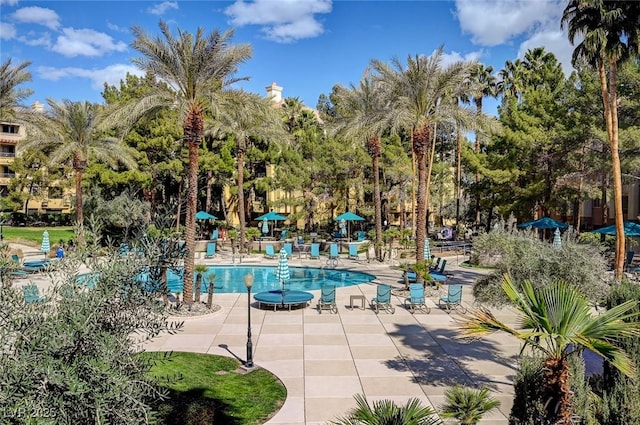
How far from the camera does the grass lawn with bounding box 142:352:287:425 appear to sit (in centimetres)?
879

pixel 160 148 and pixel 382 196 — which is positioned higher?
pixel 160 148

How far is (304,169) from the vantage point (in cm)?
4038

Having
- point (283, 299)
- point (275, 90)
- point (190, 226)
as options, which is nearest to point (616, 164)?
point (283, 299)

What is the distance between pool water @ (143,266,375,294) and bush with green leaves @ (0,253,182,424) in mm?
15450

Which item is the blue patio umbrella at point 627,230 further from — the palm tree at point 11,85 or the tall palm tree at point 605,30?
the palm tree at point 11,85

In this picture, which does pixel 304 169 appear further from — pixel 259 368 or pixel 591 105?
pixel 259 368

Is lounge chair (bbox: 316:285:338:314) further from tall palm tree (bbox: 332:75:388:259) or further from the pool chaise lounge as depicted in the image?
tall palm tree (bbox: 332:75:388:259)

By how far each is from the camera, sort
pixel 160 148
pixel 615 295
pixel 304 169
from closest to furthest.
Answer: pixel 615 295 < pixel 160 148 < pixel 304 169

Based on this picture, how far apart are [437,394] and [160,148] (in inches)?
1314

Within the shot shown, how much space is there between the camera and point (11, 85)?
23.6m

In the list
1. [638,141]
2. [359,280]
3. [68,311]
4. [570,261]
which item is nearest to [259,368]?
[68,311]

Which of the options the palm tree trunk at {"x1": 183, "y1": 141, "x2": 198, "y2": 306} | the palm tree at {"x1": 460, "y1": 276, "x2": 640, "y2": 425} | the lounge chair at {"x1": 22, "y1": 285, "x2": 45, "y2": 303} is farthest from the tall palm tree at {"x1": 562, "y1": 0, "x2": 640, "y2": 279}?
the lounge chair at {"x1": 22, "y1": 285, "x2": 45, "y2": 303}

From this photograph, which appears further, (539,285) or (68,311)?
(539,285)

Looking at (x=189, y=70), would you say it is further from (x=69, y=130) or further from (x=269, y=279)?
(x=69, y=130)
